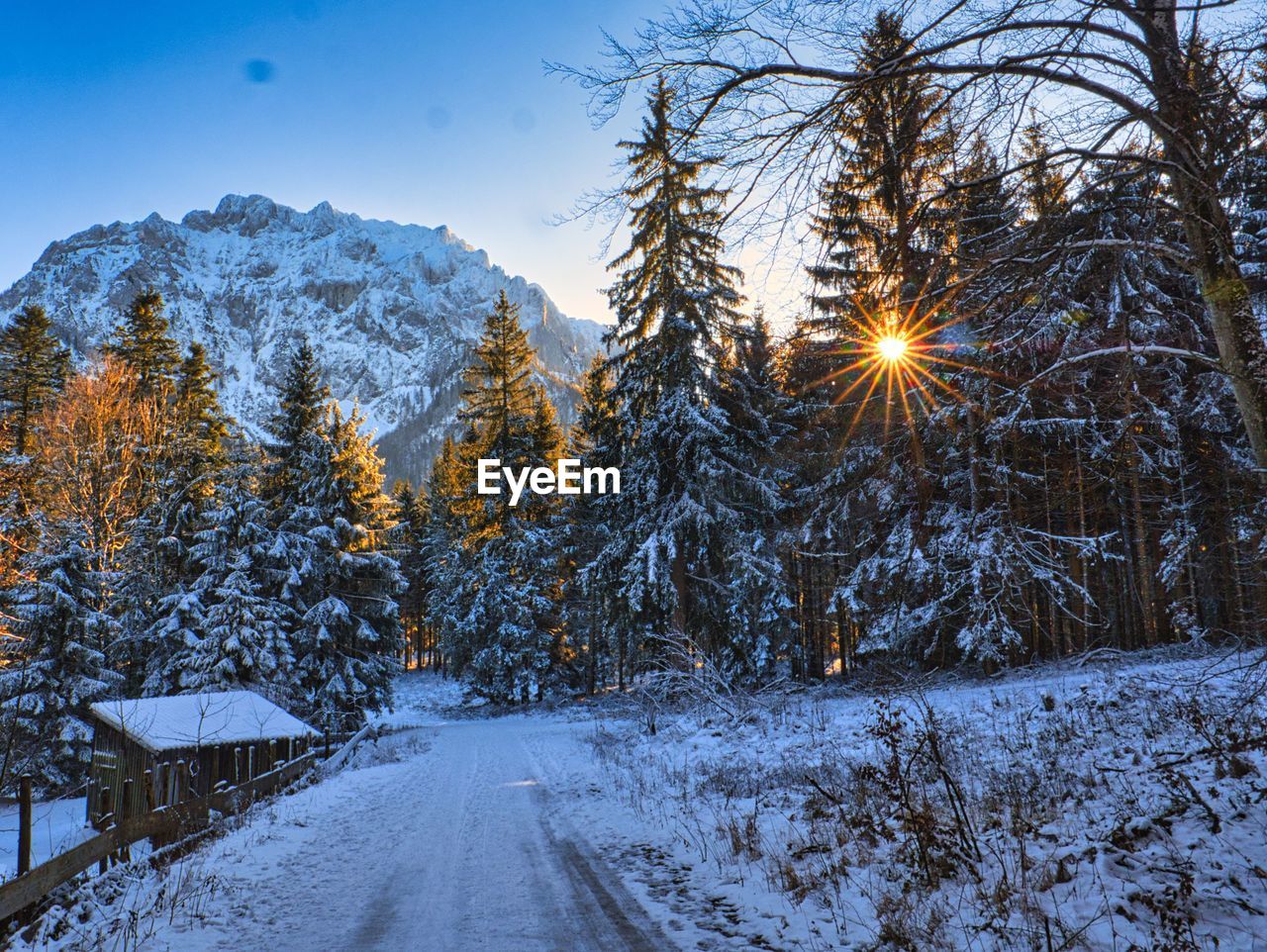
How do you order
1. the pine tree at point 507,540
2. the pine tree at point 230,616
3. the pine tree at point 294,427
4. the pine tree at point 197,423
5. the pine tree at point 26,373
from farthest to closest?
1. the pine tree at point 507,540
2. the pine tree at point 294,427
3. the pine tree at point 26,373
4. the pine tree at point 197,423
5. the pine tree at point 230,616

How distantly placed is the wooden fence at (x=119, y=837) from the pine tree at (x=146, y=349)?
2000 cm

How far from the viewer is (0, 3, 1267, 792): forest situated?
4.53 meters

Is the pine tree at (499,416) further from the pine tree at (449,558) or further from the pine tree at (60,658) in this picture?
the pine tree at (60,658)

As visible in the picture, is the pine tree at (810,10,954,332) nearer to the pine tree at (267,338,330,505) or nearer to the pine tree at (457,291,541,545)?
the pine tree at (267,338,330,505)

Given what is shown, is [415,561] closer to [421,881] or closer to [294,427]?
[294,427]

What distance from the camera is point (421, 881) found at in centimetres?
624

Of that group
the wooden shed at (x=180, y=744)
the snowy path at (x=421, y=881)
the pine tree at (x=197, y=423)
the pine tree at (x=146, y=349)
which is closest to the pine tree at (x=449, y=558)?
the pine tree at (x=197, y=423)

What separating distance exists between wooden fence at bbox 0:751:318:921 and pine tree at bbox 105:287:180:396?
2000 centimetres

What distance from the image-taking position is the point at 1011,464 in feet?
46.5

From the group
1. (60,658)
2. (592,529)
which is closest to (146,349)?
(60,658)

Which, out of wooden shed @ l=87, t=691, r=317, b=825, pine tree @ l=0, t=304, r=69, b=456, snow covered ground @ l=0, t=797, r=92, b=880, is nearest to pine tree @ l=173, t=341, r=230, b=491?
pine tree @ l=0, t=304, r=69, b=456

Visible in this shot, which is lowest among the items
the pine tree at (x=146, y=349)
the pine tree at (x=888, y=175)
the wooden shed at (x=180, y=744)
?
the wooden shed at (x=180, y=744)

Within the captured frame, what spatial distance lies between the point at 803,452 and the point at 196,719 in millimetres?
18799

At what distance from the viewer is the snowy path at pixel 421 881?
483 cm
